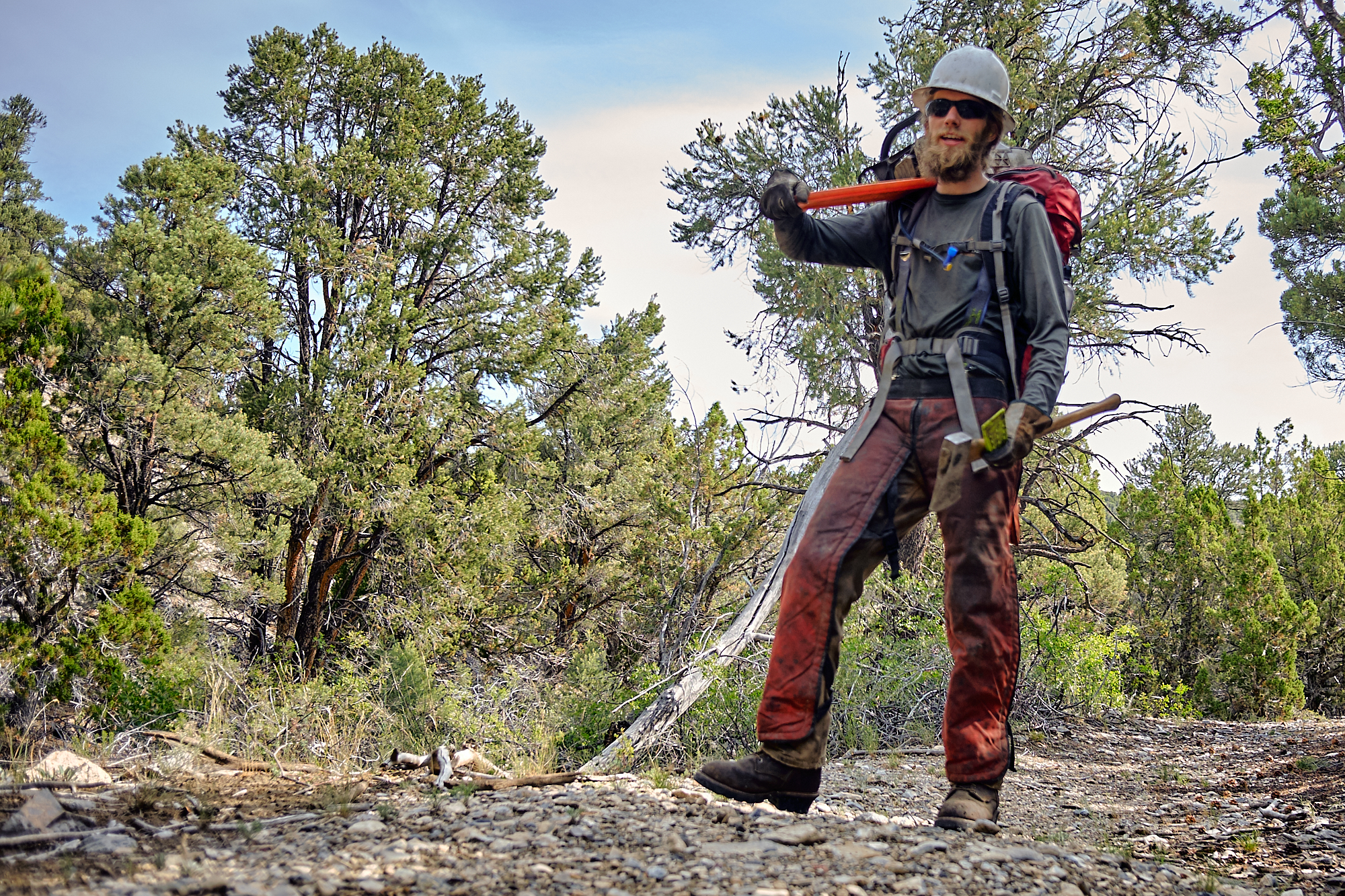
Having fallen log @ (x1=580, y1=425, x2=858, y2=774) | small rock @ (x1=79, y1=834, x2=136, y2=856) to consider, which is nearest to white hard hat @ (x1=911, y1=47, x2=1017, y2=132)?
fallen log @ (x1=580, y1=425, x2=858, y2=774)

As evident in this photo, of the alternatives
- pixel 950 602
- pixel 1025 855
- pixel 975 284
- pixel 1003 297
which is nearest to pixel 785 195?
pixel 975 284

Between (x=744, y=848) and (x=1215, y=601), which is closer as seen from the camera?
(x=744, y=848)

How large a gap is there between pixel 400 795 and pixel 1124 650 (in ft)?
22.2

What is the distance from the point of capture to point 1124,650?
7629 mm

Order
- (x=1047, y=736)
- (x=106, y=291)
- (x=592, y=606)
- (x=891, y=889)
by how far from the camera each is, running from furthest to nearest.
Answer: (x=592, y=606) → (x=106, y=291) → (x=1047, y=736) → (x=891, y=889)

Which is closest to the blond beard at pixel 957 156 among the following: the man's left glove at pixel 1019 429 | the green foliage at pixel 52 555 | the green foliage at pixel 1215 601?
the man's left glove at pixel 1019 429

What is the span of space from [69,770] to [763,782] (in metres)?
2.46

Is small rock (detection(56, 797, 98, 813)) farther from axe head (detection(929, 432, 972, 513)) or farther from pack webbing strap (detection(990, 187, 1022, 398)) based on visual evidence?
pack webbing strap (detection(990, 187, 1022, 398))

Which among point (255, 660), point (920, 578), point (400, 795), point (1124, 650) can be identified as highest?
point (920, 578)

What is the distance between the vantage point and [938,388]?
3.01m

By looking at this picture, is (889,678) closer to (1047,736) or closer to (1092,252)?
(1047,736)

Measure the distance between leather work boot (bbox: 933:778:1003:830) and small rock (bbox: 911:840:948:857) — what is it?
0.93 feet

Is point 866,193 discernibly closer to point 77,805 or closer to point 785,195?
point 785,195

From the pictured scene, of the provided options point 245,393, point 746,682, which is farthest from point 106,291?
point 746,682
